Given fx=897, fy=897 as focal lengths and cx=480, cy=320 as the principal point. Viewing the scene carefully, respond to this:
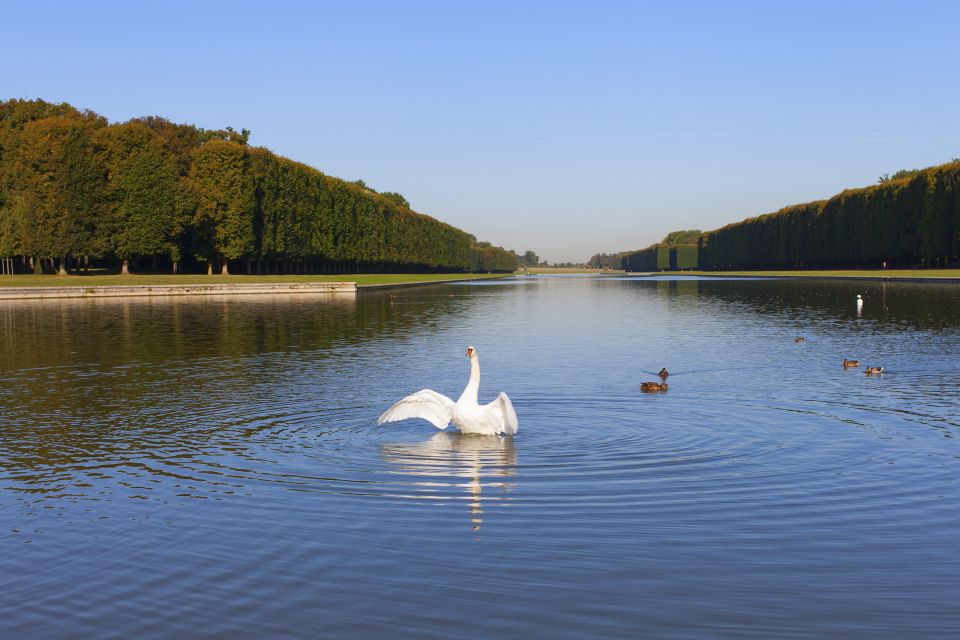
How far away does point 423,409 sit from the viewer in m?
12.5

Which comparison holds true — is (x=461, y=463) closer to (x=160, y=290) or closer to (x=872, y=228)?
(x=160, y=290)

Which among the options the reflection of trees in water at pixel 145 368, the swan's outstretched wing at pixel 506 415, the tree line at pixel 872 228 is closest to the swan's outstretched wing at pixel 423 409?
the swan's outstretched wing at pixel 506 415

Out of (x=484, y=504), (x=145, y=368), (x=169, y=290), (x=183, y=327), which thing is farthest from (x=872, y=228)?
(x=484, y=504)

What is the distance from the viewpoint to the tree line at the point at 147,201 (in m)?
75.5

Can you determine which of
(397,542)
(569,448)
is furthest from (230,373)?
(397,542)

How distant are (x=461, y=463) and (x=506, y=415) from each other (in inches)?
44.7

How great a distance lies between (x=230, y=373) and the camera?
66.3 feet

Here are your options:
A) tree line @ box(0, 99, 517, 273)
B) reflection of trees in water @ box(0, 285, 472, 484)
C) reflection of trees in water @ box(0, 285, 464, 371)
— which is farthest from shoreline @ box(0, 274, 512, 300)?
reflection of trees in water @ box(0, 285, 472, 484)

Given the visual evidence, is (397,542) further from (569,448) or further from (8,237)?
(8,237)

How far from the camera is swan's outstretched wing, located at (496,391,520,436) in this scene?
1191 cm

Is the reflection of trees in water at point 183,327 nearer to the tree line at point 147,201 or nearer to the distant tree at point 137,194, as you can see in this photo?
the tree line at point 147,201

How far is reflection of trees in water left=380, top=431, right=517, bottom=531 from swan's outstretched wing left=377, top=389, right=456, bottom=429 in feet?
1.17

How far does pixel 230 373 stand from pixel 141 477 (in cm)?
1005

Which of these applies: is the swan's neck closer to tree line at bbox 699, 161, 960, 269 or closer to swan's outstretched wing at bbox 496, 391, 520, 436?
swan's outstretched wing at bbox 496, 391, 520, 436
